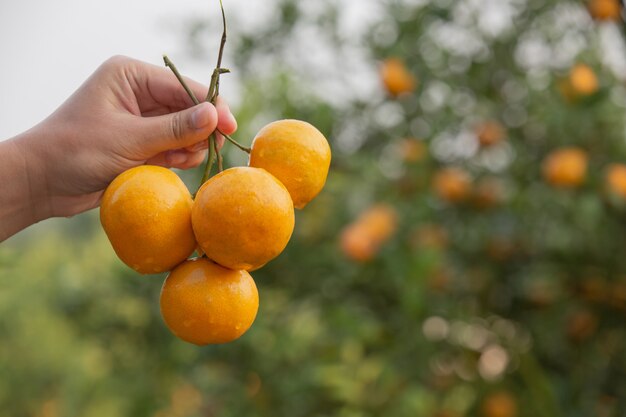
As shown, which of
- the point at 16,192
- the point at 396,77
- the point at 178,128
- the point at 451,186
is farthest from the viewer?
the point at 451,186

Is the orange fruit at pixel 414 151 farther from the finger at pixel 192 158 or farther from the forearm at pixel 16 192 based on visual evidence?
the forearm at pixel 16 192

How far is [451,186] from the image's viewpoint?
2014mm

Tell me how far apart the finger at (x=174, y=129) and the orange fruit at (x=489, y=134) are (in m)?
1.35

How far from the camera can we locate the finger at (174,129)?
0.78 m

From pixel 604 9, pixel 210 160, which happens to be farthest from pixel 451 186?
pixel 210 160

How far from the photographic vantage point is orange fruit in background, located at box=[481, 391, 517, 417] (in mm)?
1979

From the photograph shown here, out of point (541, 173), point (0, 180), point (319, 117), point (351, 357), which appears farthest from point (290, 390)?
point (0, 180)

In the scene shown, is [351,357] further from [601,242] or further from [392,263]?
[601,242]

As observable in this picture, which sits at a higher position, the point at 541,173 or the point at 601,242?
the point at 541,173

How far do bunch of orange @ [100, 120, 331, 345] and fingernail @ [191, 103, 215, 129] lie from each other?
7 centimetres

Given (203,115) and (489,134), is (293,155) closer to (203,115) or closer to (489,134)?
(203,115)

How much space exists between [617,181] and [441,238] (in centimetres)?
52

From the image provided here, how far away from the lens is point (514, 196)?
6.51 ft

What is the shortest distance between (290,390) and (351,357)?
0.72 ft
